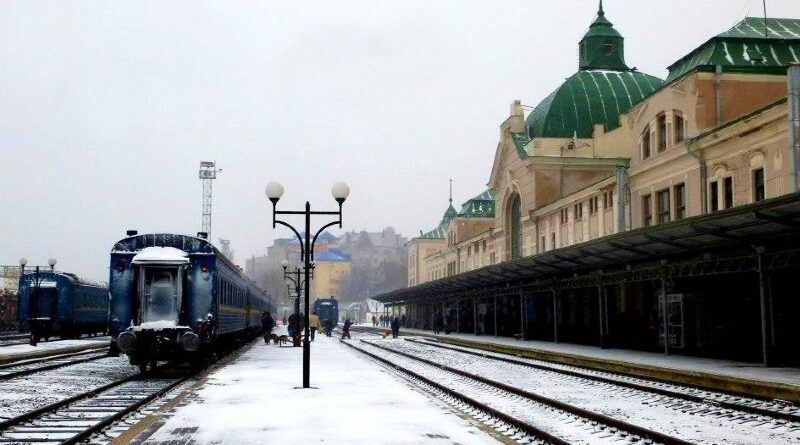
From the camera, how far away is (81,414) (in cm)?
1386

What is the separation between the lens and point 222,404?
580 inches

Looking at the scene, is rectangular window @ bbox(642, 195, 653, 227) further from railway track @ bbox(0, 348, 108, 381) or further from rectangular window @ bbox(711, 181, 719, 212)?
railway track @ bbox(0, 348, 108, 381)

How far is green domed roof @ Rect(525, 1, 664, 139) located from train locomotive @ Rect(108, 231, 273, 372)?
4025cm

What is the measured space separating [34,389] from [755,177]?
2362 cm

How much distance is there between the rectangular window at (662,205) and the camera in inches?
1522

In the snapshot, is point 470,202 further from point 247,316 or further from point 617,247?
point 617,247

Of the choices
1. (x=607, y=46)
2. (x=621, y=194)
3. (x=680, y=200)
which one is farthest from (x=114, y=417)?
(x=607, y=46)

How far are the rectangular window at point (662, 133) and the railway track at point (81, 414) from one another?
25782 millimetres

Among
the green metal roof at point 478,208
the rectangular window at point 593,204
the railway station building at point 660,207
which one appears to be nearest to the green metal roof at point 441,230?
the green metal roof at point 478,208

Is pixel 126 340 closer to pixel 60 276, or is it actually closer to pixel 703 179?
pixel 703 179

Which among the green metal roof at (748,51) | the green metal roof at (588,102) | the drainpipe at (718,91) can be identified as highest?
the green metal roof at (588,102)

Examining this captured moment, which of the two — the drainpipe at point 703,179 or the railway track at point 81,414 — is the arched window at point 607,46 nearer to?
the drainpipe at point 703,179

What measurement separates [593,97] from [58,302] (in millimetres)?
35036

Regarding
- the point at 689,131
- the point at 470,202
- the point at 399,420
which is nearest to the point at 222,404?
the point at 399,420
